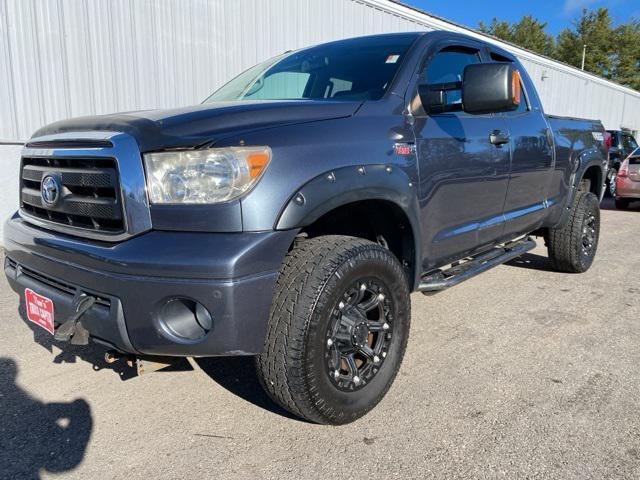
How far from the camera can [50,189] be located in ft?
7.66

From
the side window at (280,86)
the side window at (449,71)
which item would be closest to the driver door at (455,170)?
the side window at (449,71)

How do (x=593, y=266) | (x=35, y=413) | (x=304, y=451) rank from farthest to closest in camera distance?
(x=593, y=266), (x=35, y=413), (x=304, y=451)

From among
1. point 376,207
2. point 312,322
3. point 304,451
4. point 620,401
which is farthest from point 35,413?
point 620,401

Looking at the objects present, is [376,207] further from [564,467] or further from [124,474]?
[124,474]

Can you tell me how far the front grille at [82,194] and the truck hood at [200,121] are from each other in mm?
160

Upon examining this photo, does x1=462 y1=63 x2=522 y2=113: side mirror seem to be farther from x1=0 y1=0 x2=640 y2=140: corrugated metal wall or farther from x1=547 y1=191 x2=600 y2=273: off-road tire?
x1=0 y1=0 x2=640 y2=140: corrugated metal wall

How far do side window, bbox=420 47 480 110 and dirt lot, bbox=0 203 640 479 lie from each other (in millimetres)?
1623

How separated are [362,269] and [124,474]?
1317 mm

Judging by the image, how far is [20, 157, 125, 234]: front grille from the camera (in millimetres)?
2055

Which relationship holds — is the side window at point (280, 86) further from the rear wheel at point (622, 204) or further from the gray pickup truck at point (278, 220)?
the rear wheel at point (622, 204)

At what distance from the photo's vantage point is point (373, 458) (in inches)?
86.7

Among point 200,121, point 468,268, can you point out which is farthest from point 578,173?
point 200,121

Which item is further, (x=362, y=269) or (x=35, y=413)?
(x=35, y=413)

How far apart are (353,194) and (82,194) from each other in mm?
1189
